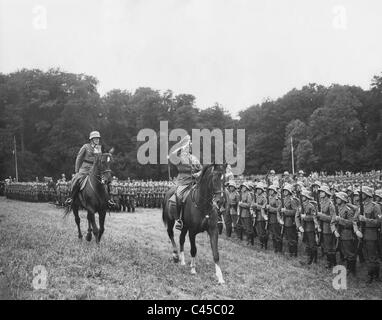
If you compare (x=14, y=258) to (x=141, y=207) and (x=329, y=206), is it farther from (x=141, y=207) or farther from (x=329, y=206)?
(x=141, y=207)

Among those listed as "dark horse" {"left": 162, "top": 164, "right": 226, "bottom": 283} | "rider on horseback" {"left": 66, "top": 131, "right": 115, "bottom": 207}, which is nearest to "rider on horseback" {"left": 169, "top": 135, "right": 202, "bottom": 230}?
"dark horse" {"left": 162, "top": 164, "right": 226, "bottom": 283}

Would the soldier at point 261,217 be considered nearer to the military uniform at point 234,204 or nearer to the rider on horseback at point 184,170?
the military uniform at point 234,204

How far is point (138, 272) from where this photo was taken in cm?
951

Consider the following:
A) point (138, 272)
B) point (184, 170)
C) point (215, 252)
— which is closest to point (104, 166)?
point (184, 170)

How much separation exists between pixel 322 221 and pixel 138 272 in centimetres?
628

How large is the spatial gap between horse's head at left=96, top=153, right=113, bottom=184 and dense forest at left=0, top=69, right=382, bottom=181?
39932mm

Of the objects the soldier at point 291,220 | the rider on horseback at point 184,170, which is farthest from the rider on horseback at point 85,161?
the soldier at point 291,220

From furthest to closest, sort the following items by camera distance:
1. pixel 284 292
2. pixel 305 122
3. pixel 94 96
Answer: pixel 305 122 → pixel 94 96 → pixel 284 292

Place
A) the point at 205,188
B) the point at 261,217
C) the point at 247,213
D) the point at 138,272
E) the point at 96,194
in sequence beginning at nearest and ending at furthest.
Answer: the point at 138,272 < the point at 205,188 < the point at 96,194 < the point at 261,217 < the point at 247,213

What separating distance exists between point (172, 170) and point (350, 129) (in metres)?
27.2

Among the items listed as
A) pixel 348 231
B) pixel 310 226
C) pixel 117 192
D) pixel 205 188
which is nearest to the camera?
pixel 205 188

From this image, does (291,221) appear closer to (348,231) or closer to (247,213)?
(247,213)

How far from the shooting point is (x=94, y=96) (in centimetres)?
5759

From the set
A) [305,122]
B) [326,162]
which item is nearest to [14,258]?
[326,162]
